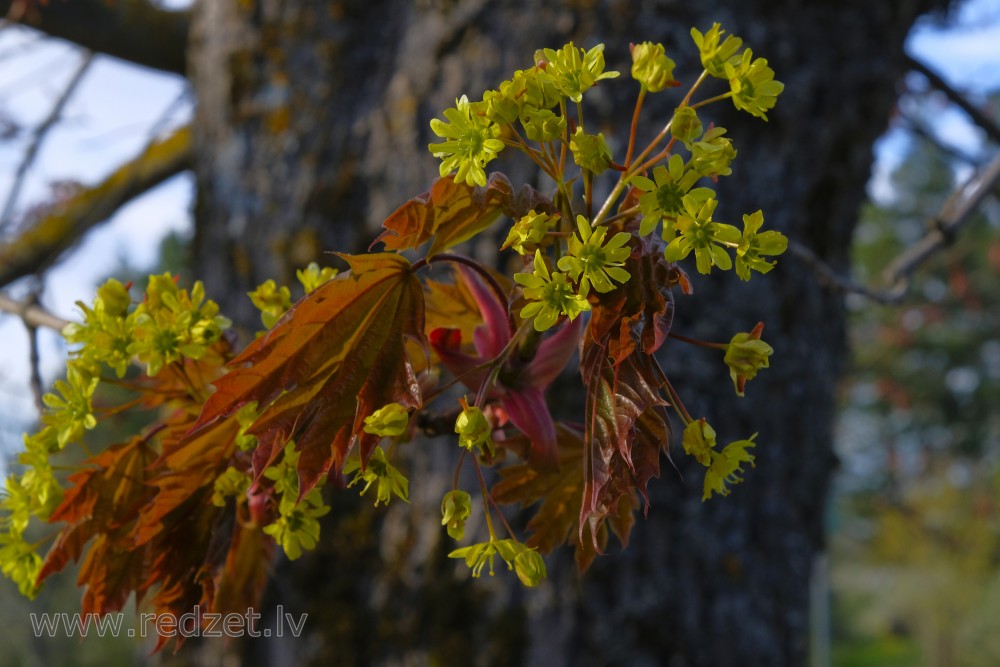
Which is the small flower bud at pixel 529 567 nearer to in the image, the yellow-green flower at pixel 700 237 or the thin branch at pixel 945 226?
the yellow-green flower at pixel 700 237

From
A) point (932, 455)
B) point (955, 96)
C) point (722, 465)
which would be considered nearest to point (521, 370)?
point (722, 465)

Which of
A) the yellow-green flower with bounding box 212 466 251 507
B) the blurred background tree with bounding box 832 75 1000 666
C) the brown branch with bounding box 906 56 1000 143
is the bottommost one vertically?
the yellow-green flower with bounding box 212 466 251 507

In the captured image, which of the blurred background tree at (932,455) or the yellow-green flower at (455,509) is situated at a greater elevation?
the blurred background tree at (932,455)

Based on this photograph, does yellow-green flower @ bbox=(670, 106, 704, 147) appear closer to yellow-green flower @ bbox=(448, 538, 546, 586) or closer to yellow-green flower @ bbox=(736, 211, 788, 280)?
yellow-green flower @ bbox=(736, 211, 788, 280)

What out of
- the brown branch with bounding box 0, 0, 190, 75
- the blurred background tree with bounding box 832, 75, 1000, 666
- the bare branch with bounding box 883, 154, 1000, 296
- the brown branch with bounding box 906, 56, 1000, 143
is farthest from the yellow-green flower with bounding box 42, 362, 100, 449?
the blurred background tree with bounding box 832, 75, 1000, 666

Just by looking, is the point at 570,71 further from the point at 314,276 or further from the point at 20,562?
the point at 20,562

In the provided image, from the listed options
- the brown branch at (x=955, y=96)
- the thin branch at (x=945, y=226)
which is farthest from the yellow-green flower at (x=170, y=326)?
the brown branch at (x=955, y=96)
